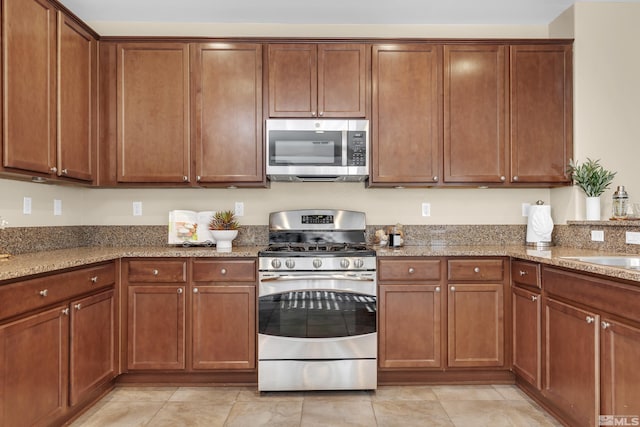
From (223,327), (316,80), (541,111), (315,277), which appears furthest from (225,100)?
(541,111)

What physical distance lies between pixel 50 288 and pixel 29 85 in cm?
113

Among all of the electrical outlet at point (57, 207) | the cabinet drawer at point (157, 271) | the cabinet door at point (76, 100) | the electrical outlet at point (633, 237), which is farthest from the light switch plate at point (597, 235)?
the electrical outlet at point (57, 207)

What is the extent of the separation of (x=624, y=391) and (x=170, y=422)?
7.56 ft

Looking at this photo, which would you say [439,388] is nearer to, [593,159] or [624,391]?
[624,391]

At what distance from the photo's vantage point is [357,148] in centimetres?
293

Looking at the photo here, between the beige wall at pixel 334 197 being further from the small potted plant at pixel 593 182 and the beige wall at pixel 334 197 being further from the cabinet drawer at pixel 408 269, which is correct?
the cabinet drawer at pixel 408 269

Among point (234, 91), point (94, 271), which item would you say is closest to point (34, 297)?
point (94, 271)

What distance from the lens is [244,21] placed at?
325 centimetres

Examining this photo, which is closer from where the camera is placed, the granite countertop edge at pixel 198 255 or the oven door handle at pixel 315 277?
the granite countertop edge at pixel 198 255

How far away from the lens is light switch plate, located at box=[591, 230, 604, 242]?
2699mm

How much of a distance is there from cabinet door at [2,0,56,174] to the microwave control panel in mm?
1889

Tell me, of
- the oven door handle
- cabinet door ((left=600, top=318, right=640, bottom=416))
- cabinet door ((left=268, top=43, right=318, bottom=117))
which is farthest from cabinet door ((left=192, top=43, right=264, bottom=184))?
cabinet door ((left=600, top=318, right=640, bottom=416))

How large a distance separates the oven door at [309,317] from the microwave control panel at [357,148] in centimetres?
83

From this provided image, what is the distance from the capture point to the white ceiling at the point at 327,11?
2.97 metres
